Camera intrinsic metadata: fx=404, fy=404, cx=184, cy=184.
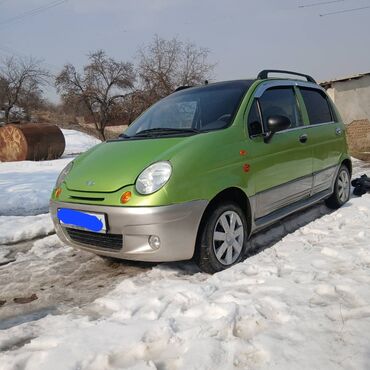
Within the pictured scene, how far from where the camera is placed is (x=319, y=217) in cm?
504

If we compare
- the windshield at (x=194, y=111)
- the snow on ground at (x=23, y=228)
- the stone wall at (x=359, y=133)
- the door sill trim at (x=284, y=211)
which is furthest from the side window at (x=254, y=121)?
the stone wall at (x=359, y=133)

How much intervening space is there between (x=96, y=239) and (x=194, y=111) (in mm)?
1615

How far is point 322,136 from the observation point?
4.88m

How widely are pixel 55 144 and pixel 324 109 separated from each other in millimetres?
11557

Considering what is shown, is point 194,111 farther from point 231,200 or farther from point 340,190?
point 340,190

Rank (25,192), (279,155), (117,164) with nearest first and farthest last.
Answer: (117,164), (279,155), (25,192)

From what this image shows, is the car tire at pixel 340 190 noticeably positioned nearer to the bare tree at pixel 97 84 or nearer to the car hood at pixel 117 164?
the car hood at pixel 117 164

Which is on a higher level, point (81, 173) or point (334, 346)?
point (81, 173)

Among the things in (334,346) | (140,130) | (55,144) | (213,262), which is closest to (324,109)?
(140,130)

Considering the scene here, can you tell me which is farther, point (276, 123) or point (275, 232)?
point (275, 232)

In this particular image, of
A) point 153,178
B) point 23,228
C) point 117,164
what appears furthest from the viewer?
point 23,228

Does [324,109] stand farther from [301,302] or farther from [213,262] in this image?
[301,302]

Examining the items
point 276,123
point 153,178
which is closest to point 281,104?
point 276,123

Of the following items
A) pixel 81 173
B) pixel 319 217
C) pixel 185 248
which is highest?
pixel 81 173
